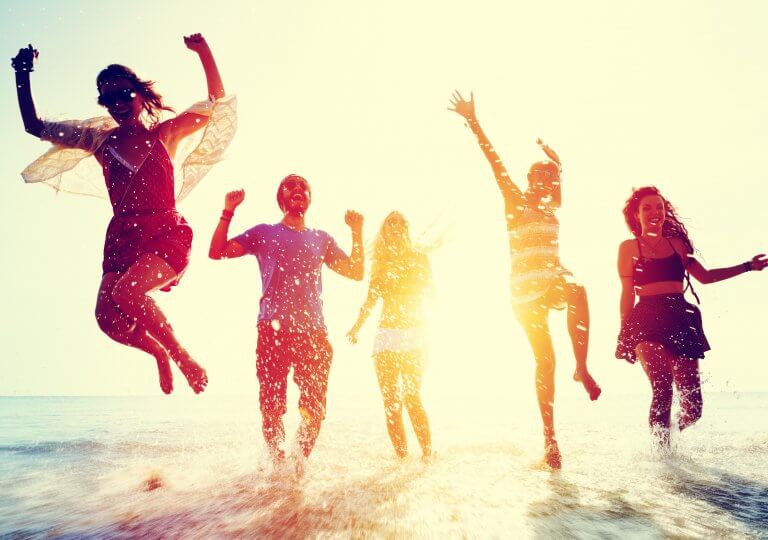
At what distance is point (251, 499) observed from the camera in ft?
9.32

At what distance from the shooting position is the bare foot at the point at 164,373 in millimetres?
3795

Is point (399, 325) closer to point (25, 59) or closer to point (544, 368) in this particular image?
point (544, 368)

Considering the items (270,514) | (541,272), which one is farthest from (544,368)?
(270,514)

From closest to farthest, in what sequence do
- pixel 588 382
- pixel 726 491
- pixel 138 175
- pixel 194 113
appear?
pixel 726 491 → pixel 138 175 → pixel 194 113 → pixel 588 382

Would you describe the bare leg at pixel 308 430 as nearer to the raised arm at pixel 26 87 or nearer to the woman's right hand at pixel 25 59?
the raised arm at pixel 26 87

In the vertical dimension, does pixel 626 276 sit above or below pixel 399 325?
above

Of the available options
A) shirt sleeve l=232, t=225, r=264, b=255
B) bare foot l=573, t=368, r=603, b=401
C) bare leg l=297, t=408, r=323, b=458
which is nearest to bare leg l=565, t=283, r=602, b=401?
bare foot l=573, t=368, r=603, b=401

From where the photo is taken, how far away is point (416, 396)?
4762 mm

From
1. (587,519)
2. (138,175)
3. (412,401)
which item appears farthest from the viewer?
(412,401)

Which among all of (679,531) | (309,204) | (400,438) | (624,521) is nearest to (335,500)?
(624,521)

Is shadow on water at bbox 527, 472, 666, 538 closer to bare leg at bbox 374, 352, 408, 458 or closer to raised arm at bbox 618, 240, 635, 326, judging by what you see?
bare leg at bbox 374, 352, 408, 458

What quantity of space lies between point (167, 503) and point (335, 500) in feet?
3.10

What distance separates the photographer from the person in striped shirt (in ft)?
14.3

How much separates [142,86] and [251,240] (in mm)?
1491
